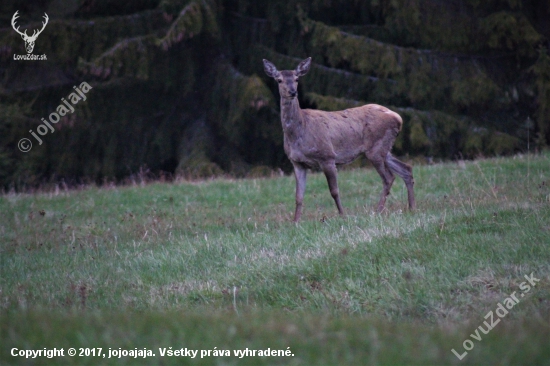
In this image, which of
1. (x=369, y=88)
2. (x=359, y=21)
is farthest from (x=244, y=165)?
(x=359, y=21)

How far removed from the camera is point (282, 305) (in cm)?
705

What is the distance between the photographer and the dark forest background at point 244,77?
67.2 ft

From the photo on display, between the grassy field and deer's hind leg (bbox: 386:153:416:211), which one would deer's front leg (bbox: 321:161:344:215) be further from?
deer's hind leg (bbox: 386:153:416:211)

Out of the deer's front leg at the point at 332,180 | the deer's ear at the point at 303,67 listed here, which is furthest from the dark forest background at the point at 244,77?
the deer's front leg at the point at 332,180

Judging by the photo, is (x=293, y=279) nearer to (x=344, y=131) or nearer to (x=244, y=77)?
(x=344, y=131)

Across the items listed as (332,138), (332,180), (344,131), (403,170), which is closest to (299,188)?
(332,180)

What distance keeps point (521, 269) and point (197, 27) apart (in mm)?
14583

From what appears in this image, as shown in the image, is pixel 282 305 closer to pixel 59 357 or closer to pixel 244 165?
pixel 59 357

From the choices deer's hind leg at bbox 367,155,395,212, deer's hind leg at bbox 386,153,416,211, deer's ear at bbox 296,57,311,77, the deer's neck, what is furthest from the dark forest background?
the deer's neck

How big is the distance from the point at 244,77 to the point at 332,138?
10.7m

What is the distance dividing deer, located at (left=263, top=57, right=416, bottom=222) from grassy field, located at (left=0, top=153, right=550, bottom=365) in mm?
524

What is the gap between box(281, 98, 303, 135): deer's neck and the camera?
10.8 metres

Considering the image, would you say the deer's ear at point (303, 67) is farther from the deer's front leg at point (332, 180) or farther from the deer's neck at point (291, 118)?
the deer's front leg at point (332, 180)

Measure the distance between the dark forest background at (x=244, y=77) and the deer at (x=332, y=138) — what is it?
850 cm
